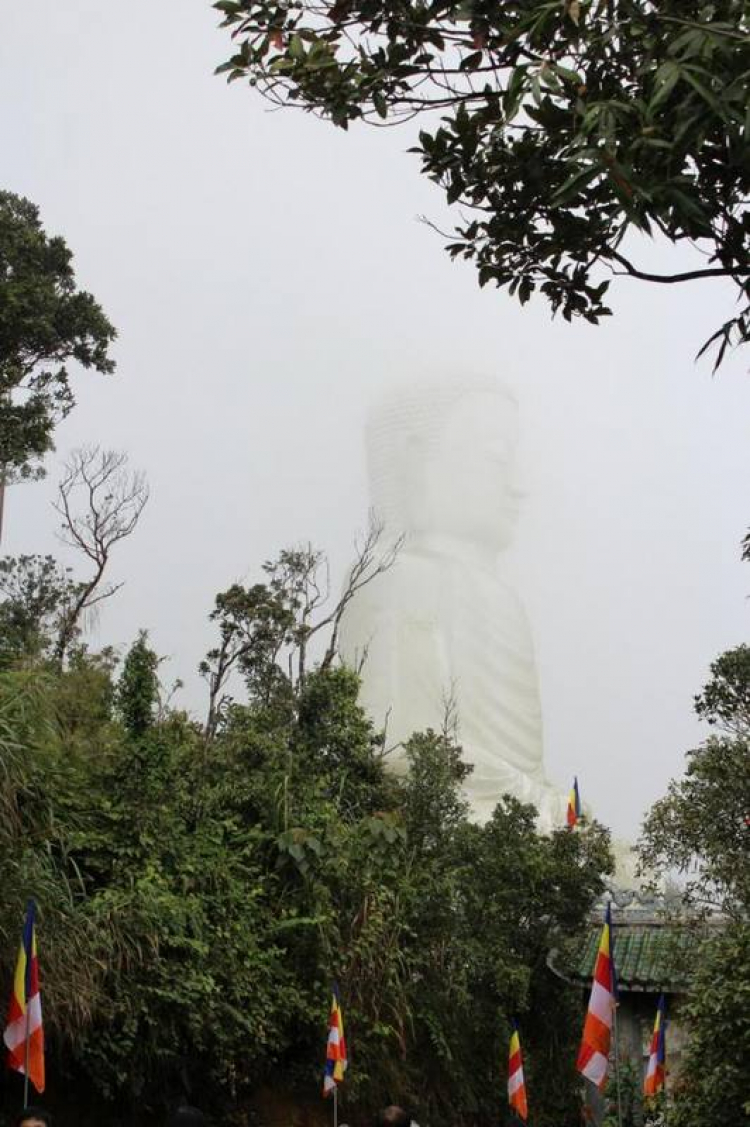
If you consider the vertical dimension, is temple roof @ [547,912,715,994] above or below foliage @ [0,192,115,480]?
→ below

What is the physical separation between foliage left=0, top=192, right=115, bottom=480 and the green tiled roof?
7.68m

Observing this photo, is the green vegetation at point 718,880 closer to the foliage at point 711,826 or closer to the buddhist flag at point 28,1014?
the foliage at point 711,826

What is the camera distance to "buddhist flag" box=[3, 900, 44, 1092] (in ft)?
28.3

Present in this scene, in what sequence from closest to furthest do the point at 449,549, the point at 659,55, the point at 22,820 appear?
1. the point at 659,55
2. the point at 22,820
3. the point at 449,549

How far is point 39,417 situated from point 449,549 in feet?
48.3

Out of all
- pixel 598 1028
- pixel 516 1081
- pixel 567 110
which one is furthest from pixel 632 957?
pixel 567 110

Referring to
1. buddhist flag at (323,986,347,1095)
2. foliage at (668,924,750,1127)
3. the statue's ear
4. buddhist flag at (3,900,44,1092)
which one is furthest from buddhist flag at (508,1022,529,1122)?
the statue's ear

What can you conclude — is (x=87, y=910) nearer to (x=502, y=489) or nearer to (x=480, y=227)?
(x=480, y=227)

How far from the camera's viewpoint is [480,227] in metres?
5.89

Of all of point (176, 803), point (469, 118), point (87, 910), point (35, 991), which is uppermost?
point (469, 118)

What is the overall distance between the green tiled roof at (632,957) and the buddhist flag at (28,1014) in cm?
637

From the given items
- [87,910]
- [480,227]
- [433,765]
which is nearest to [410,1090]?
[433,765]

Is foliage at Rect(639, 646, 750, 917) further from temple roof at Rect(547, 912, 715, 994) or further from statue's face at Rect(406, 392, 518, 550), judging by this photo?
statue's face at Rect(406, 392, 518, 550)

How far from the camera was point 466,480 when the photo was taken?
28766 mm
